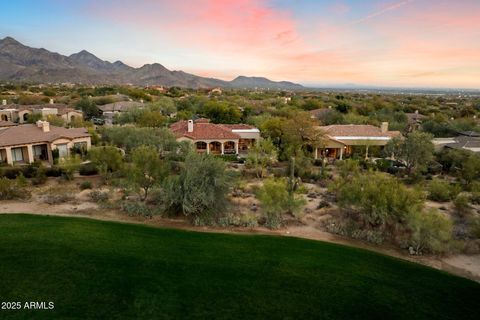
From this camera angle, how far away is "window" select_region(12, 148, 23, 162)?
108ft

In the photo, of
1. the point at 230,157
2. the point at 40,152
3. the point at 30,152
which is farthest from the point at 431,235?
the point at 40,152

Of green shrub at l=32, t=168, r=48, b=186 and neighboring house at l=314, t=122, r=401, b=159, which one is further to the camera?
neighboring house at l=314, t=122, r=401, b=159

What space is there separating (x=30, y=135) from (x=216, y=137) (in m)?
19.0

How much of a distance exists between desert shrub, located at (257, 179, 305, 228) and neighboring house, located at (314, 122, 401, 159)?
1800 centimetres

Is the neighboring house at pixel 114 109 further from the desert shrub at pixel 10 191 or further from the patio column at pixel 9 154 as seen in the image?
the desert shrub at pixel 10 191

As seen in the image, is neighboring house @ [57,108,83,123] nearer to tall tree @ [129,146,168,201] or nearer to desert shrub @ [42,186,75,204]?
desert shrub @ [42,186,75,204]

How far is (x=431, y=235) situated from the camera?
55.1 ft

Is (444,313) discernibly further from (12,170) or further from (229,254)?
(12,170)

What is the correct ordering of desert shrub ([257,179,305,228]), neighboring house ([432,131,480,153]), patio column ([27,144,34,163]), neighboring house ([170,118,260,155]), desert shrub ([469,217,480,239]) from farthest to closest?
1. neighboring house ([170,118,260,155])
2. neighboring house ([432,131,480,153])
3. patio column ([27,144,34,163])
4. desert shrub ([257,179,305,228])
5. desert shrub ([469,217,480,239])

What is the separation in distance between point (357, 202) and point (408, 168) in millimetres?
16322

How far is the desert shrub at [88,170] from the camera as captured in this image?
1176 inches

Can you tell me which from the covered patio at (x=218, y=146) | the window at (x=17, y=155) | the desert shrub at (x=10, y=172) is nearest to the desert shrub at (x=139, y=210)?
the desert shrub at (x=10, y=172)

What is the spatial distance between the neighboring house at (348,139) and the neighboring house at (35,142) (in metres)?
27.0

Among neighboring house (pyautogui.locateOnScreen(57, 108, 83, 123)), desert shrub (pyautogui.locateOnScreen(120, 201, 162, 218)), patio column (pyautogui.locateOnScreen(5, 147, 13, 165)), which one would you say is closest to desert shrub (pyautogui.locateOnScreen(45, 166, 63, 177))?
patio column (pyautogui.locateOnScreen(5, 147, 13, 165))
